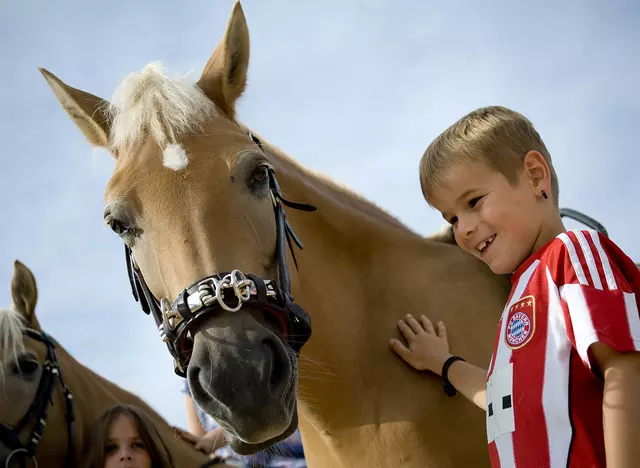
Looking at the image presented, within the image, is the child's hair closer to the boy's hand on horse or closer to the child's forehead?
the boy's hand on horse

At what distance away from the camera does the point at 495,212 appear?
2084 mm

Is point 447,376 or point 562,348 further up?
point 447,376

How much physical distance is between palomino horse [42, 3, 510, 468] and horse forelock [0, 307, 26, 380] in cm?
276

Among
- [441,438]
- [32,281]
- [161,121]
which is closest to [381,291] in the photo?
[441,438]

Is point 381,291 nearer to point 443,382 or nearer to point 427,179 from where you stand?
point 443,382

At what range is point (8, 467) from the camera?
15.1 ft

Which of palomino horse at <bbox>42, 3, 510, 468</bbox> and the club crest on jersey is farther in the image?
palomino horse at <bbox>42, 3, 510, 468</bbox>

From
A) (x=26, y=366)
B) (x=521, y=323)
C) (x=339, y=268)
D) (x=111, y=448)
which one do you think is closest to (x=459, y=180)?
(x=521, y=323)

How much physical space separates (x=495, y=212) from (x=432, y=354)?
1031 mm

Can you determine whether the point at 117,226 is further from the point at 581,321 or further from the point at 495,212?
the point at 581,321

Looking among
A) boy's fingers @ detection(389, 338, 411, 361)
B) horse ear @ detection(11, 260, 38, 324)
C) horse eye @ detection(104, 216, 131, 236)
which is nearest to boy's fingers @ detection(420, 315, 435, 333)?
boy's fingers @ detection(389, 338, 411, 361)

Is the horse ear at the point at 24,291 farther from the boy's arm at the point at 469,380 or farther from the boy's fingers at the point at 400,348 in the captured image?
the boy's arm at the point at 469,380

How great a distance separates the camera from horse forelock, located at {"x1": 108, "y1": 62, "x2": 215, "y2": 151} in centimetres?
263

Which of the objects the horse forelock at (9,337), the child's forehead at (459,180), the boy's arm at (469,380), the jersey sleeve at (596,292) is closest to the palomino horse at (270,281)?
the boy's arm at (469,380)
